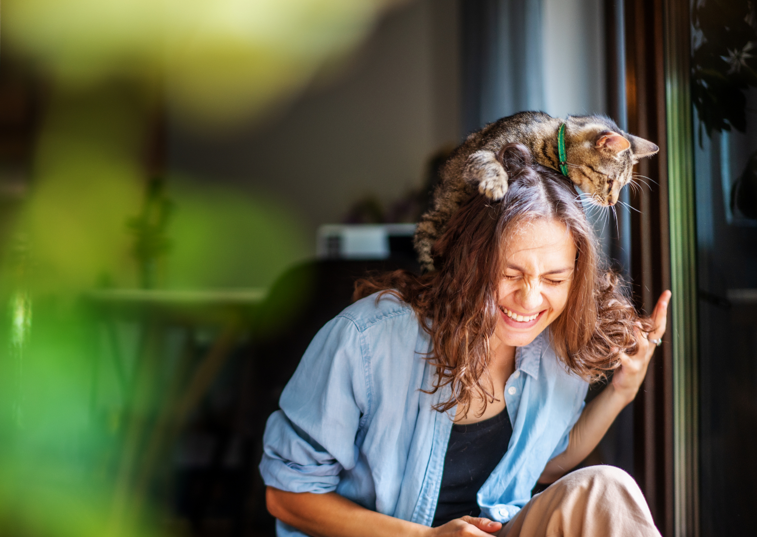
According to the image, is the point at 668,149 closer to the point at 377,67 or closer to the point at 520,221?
the point at 520,221

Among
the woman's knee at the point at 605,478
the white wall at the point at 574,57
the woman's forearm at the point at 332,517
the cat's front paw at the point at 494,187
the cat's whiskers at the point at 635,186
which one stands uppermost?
the white wall at the point at 574,57

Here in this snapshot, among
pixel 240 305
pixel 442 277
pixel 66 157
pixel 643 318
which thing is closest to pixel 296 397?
pixel 442 277

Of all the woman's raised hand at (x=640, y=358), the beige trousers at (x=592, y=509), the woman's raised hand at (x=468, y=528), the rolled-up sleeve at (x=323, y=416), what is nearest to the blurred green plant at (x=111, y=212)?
the rolled-up sleeve at (x=323, y=416)

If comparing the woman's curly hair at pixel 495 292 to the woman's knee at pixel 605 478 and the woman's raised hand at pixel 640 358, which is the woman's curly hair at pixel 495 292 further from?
the woman's knee at pixel 605 478

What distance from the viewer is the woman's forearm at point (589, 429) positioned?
3.20 feet

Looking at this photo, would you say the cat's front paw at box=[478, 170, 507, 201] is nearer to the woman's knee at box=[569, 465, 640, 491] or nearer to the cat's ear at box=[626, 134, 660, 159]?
the cat's ear at box=[626, 134, 660, 159]

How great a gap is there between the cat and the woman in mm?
46

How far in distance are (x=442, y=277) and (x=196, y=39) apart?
3.19 meters

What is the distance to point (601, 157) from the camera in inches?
36.8

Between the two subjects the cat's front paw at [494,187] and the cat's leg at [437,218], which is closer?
the cat's front paw at [494,187]

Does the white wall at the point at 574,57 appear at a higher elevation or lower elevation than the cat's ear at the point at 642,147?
higher

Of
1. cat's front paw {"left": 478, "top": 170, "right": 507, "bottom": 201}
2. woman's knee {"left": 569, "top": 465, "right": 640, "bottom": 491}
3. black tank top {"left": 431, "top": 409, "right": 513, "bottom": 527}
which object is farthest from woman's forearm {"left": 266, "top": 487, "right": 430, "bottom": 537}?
cat's front paw {"left": 478, "top": 170, "right": 507, "bottom": 201}

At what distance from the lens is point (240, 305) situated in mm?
2156

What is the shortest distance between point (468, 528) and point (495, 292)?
1.14 ft
